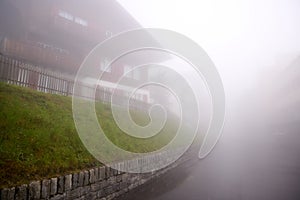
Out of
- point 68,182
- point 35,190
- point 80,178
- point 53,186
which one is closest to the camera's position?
point 35,190

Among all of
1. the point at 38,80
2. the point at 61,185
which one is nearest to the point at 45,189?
the point at 61,185

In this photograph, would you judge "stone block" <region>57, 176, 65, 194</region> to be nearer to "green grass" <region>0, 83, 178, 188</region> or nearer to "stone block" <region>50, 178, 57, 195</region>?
"stone block" <region>50, 178, 57, 195</region>

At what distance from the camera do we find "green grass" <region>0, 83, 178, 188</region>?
5082 mm

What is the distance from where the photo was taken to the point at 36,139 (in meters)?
6.12

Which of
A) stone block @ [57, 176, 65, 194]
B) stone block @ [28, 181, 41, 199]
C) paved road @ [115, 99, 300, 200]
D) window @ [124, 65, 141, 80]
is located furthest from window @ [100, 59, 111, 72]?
stone block @ [28, 181, 41, 199]

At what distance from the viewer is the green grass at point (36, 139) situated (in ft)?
16.7

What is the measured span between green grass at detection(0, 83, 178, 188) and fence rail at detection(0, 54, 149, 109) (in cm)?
283

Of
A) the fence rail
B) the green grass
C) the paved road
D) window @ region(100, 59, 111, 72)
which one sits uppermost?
window @ region(100, 59, 111, 72)

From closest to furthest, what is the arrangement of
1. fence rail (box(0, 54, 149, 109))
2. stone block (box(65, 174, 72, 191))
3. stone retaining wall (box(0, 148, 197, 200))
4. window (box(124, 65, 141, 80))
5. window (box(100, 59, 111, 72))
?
stone retaining wall (box(0, 148, 197, 200)) < stone block (box(65, 174, 72, 191)) < fence rail (box(0, 54, 149, 109)) < window (box(100, 59, 111, 72)) < window (box(124, 65, 141, 80))

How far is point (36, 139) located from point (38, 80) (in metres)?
7.55

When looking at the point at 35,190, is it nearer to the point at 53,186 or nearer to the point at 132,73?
the point at 53,186

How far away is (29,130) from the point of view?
6234 millimetres

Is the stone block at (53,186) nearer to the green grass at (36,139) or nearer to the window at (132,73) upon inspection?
the green grass at (36,139)

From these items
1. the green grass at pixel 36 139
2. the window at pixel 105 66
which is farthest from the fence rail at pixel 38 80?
the window at pixel 105 66
